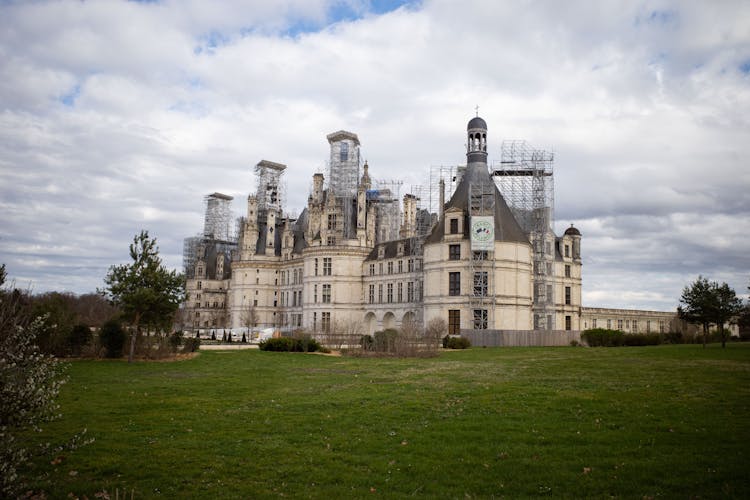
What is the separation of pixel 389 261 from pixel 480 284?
53.3ft

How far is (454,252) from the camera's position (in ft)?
188

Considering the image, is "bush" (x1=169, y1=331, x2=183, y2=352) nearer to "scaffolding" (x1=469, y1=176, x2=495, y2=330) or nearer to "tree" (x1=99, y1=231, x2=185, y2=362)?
"tree" (x1=99, y1=231, x2=185, y2=362)

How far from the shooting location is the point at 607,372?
24.6 meters

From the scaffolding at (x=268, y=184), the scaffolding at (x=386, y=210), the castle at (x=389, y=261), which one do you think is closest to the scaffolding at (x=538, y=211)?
the castle at (x=389, y=261)

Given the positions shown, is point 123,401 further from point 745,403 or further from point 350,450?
point 745,403

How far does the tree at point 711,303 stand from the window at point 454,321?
1947 cm

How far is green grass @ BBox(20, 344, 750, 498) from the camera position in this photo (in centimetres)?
1087

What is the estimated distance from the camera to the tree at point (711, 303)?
1639 inches

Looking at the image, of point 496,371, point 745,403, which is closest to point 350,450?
point 745,403

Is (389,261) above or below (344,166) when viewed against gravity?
below

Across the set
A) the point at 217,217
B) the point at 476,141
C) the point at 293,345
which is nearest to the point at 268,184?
the point at 217,217

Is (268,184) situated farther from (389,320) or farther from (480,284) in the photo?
(480,284)

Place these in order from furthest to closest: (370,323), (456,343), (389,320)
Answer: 1. (370,323)
2. (389,320)
3. (456,343)

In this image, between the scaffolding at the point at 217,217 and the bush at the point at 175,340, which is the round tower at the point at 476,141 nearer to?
the bush at the point at 175,340
